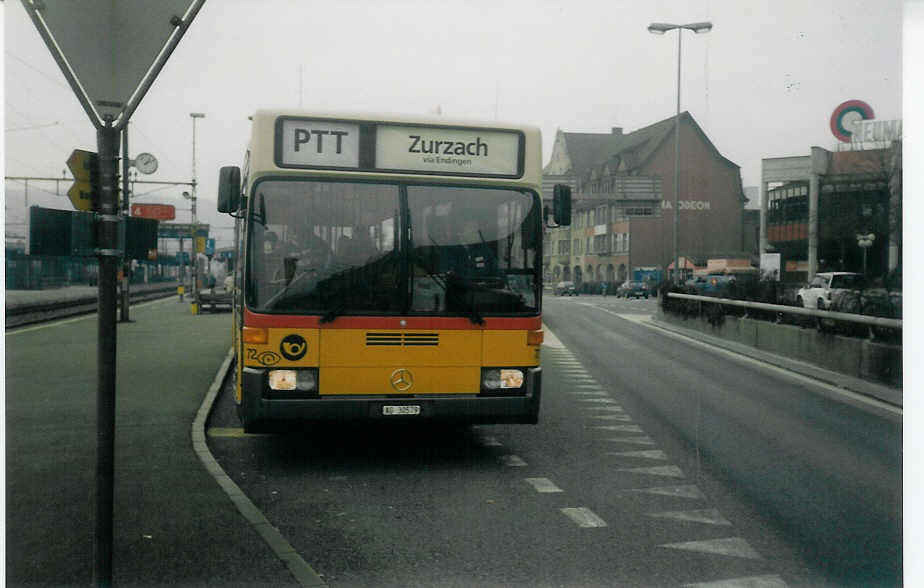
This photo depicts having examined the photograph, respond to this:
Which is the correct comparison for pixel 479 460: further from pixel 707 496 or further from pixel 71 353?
pixel 71 353

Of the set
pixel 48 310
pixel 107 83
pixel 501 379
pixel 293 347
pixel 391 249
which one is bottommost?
pixel 501 379

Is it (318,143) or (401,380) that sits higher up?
(318,143)

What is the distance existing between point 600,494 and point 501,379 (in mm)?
1216

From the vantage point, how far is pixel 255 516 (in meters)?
5.75

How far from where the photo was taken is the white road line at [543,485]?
6.90 metres

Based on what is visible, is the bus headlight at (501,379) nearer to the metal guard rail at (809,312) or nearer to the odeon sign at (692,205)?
the metal guard rail at (809,312)

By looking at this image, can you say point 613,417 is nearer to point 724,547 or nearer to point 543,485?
point 543,485

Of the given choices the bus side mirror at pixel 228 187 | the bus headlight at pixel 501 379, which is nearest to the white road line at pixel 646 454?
the bus headlight at pixel 501 379

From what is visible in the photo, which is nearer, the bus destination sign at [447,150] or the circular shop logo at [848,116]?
the bus destination sign at [447,150]

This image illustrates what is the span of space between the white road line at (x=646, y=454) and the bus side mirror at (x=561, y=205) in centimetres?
222

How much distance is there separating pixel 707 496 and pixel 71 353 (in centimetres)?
1132

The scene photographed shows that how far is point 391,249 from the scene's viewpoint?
718cm

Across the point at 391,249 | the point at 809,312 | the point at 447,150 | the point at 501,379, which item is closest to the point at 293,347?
the point at 391,249
